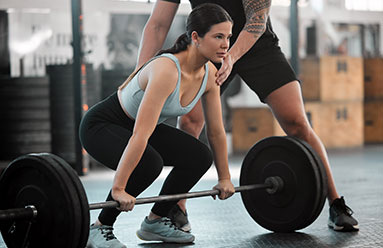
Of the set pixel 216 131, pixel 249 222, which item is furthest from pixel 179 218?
pixel 216 131

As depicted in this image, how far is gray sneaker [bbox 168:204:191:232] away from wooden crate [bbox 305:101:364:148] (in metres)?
3.84

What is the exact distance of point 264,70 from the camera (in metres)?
2.14

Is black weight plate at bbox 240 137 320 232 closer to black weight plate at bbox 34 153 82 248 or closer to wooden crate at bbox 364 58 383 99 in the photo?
black weight plate at bbox 34 153 82 248

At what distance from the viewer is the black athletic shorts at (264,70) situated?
2123 mm

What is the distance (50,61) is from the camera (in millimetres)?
4988

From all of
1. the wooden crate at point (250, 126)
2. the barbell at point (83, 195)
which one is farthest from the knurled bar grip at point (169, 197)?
the wooden crate at point (250, 126)

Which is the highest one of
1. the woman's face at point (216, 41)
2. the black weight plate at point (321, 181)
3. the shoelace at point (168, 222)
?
the woman's face at point (216, 41)

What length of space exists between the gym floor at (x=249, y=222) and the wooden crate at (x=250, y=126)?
1743 millimetres

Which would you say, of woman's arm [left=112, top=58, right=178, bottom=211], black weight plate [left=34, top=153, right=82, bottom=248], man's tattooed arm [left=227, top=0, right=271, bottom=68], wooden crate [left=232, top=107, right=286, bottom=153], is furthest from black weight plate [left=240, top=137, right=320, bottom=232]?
wooden crate [left=232, top=107, right=286, bottom=153]

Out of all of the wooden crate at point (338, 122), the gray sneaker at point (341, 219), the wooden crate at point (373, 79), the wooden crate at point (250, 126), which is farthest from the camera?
the wooden crate at point (373, 79)

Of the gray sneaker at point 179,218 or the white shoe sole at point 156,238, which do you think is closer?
the white shoe sole at point 156,238

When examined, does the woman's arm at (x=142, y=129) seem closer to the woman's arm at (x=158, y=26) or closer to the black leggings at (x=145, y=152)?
the black leggings at (x=145, y=152)

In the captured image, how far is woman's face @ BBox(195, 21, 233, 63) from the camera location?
1.72m

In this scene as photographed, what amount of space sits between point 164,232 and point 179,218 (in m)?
0.18
